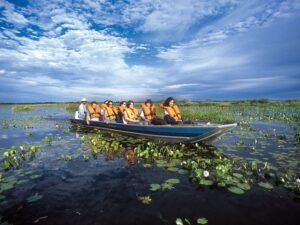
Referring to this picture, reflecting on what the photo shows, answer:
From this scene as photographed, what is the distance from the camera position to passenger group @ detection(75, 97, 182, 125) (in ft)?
42.3

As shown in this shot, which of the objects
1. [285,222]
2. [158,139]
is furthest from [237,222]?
[158,139]

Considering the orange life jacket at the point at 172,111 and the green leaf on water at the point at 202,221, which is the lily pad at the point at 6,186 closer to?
the green leaf on water at the point at 202,221

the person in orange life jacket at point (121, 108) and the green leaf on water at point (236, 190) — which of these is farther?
the person in orange life jacket at point (121, 108)

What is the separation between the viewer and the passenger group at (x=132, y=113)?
12.9m

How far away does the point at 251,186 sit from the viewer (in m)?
6.43

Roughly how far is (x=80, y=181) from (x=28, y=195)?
1377 mm

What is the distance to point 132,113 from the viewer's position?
15.3 meters

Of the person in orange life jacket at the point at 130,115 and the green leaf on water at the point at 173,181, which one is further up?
the person in orange life jacket at the point at 130,115

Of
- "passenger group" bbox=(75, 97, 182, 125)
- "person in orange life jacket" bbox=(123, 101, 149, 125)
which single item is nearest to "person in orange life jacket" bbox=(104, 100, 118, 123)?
"passenger group" bbox=(75, 97, 182, 125)

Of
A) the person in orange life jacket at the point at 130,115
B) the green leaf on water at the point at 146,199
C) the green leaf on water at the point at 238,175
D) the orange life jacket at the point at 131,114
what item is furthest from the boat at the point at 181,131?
the green leaf on water at the point at 146,199

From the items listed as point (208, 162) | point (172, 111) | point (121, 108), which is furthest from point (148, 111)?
point (208, 162)

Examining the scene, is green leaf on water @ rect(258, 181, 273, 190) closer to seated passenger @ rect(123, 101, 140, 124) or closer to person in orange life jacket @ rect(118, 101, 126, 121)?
seated passenger @ rect(123, 101, 140, 124)

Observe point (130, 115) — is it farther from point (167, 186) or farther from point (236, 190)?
point (236, 190)

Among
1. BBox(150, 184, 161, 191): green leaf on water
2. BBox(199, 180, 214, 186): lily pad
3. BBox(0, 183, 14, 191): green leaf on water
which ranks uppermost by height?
BBox(199, 180, 214, 186): lily pad
